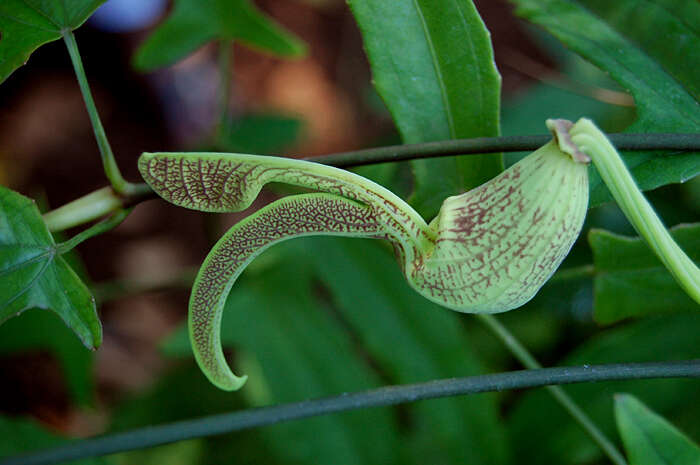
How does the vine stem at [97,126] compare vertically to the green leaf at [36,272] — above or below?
above

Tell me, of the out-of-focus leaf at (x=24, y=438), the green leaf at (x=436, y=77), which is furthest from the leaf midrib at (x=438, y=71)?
the out-of-focus leaf at (x=24, y=438)

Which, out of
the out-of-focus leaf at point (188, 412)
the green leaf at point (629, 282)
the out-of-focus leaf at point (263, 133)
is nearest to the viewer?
the green leaf at point (629, 282)

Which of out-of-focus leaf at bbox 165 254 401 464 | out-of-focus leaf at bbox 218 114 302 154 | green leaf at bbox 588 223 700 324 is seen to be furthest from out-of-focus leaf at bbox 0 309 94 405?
green leaf at bbox 588 223 700 324

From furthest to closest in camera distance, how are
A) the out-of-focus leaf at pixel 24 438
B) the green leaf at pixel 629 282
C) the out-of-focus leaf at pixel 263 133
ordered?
1. the out-of-focus leaf at pixel 263 133
2. the out-of-focus leaf at pixel 24 438
3. the green leaf at pixel 629 282

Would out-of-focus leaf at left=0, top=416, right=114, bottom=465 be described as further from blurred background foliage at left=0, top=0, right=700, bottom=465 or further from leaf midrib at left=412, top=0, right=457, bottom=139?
leaf midrib at left=412, top=0, right=457, bottom=139

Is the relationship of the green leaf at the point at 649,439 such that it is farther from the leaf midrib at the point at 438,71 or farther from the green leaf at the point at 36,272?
the green leaf at the point at 36,272

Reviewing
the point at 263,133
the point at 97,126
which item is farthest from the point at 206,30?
the point at 97,126
